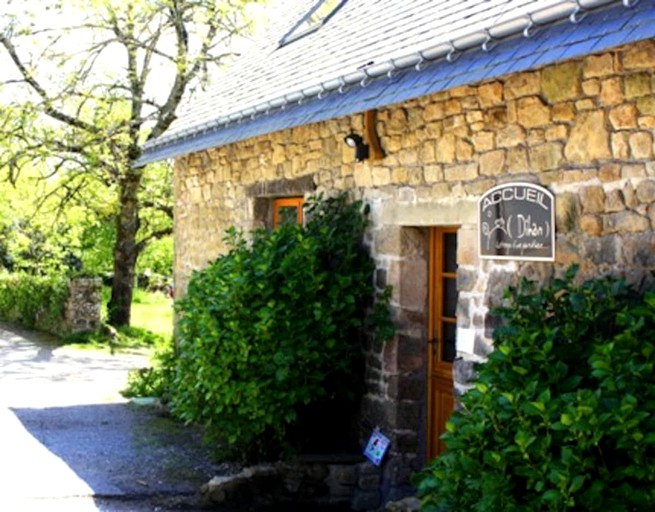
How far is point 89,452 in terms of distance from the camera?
8.57 meters

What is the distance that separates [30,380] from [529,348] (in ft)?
34.0

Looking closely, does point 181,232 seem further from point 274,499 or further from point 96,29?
point 96,29

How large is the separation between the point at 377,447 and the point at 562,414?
3300 millimetres

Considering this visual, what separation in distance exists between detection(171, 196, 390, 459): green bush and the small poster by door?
13.8 inches

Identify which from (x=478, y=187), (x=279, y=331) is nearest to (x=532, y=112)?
(x=478, y=187)

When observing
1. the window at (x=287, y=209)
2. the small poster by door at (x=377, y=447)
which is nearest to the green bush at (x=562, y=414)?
the small poster by door at (x=377, y=447)

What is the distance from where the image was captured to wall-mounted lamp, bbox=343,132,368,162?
7.16 metres

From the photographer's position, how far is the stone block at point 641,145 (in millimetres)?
4691

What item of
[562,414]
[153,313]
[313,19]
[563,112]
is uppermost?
[313,19]

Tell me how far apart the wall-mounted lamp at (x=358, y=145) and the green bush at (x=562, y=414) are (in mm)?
2438

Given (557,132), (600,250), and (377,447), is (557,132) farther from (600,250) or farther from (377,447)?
(377,447)

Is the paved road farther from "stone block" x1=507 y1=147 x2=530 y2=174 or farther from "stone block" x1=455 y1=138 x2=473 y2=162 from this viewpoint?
"stone block" x1=507 y1=147 x2=530 y2=174

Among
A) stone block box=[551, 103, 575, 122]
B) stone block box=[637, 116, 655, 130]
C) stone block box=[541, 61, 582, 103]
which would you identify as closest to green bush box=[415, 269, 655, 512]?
stone block box=[637, 116, 655, 130]

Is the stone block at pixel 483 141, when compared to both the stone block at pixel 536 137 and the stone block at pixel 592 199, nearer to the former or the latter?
the stone block at pixel 536 137
